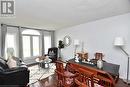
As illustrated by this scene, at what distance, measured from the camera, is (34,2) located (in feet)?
10.4

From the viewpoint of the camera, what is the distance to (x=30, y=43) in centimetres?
690

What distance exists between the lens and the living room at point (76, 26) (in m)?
3.66

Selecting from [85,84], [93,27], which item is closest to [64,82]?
[85,84]

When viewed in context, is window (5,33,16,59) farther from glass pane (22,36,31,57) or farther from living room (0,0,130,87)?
glass pane (22,36,31,57)

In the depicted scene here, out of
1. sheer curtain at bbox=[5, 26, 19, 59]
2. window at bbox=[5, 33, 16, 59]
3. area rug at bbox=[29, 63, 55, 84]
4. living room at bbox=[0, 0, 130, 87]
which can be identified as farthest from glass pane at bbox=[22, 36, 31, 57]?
area rug at bbox=[29, 63, 55, 84]

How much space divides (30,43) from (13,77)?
3.63m

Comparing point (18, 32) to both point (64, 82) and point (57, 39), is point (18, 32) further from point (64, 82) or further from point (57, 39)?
point (64, 82)

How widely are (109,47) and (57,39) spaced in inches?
147

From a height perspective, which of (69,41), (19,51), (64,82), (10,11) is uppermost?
(10,11)

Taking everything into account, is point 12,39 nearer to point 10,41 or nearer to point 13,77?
point 10,41

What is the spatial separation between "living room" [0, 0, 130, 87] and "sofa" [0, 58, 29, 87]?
70.3 inches

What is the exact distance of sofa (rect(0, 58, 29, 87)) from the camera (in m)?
3.31

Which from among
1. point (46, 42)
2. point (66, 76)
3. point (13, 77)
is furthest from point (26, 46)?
point (66, 76)

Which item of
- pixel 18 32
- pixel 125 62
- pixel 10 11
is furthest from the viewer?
pixel 18 32
